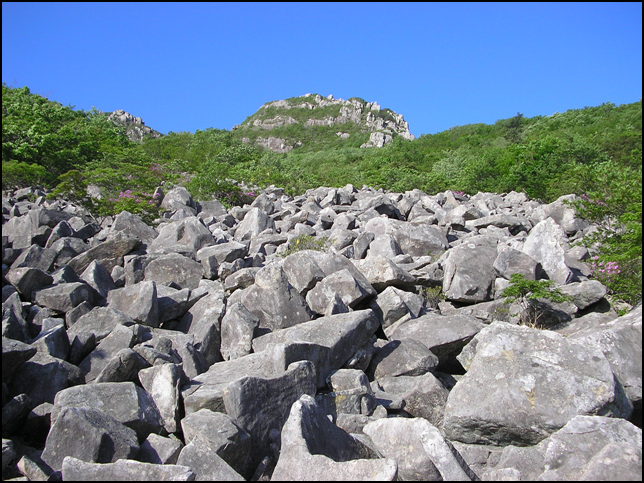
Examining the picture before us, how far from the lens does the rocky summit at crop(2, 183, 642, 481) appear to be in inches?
148

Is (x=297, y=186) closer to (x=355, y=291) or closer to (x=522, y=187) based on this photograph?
(x=522, y=187)

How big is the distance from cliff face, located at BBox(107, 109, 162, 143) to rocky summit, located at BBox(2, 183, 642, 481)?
51135 millimetres

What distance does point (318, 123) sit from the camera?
9669 cm

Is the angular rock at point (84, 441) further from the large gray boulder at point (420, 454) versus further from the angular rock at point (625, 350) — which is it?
the angular rock at point (625, 350)

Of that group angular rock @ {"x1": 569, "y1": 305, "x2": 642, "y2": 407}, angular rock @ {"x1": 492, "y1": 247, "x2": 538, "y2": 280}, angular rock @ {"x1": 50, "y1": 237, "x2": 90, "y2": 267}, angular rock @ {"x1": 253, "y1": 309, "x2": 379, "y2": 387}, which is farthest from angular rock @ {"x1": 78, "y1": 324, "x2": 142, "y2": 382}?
angular rock @ {"x1": 492, "y1": 247, "x2": 538, "y2": 280}

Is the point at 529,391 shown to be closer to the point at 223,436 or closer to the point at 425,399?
the point at 425,399

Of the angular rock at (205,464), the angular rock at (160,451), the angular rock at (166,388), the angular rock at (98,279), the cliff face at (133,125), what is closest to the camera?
the angular rock at (205,464)

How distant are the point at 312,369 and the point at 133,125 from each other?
66.7 m

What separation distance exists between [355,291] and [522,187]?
67.0ft

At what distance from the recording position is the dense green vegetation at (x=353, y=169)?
9.26 metres

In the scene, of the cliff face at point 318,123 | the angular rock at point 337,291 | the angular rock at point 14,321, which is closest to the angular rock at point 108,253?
the angular rock at point 14,321

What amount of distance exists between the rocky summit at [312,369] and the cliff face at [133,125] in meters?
51.1

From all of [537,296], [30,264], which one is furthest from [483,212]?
[30,264]

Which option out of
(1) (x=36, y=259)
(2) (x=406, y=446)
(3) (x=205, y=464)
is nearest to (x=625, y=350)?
(2) (x=406, y=446)
